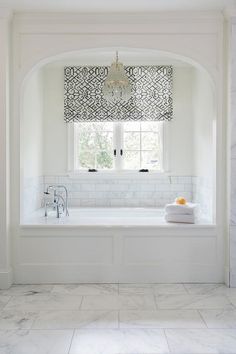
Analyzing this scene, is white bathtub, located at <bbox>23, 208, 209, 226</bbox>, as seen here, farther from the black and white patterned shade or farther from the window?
the black and white patterned shade

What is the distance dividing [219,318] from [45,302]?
1.58 metres

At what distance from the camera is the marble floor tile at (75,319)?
3203 millimetres

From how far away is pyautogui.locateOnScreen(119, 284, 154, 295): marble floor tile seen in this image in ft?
13.1

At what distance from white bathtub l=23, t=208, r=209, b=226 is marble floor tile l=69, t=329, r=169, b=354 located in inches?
56.5

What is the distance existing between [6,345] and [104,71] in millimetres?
3945

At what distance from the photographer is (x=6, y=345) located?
2855mm

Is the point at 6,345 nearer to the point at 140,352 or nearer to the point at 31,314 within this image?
the point at 31,314

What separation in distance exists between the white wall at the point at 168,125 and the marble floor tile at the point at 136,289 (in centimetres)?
208

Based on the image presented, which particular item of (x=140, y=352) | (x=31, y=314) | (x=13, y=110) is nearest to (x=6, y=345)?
(x=31, y=314)

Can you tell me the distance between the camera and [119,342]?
2.92 metres

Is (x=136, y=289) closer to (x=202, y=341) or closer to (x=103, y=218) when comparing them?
(x=103, y=218)

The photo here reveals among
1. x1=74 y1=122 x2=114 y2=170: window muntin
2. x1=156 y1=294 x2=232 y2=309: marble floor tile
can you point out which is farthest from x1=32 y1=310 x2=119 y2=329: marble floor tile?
x1=74 y1=122 x2=114 y2=170: window muntin

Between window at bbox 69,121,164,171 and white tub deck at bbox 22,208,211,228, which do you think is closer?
white tub deck at bbox 22,208,211,228

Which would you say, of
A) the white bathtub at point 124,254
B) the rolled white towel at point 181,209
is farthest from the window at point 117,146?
the white bathtub at point 124,254
